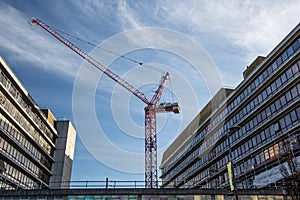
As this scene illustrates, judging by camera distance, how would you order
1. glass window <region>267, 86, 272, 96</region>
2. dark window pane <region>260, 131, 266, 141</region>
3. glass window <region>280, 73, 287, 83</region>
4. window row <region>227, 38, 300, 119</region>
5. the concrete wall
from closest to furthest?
window row <region>227, 38, 300, 119</region>
glass window <region>280, 73, 287, 83</region>
glass window <region>267, 86, 272, 96</region>
dark window pane <region>260, 131, 266, 141</region>
the concrete wall

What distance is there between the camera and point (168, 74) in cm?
11394

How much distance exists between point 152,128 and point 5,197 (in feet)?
228

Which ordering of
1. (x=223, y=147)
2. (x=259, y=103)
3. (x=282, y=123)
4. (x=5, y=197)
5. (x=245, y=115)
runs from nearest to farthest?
(x=5, y=197)
(x=282, y=123)
(x=259, y=103)
(x=245, y=115)
(x=223, y=147)

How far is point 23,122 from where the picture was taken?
64.5 metres

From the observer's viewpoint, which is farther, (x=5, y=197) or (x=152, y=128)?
(x=152, y=128)

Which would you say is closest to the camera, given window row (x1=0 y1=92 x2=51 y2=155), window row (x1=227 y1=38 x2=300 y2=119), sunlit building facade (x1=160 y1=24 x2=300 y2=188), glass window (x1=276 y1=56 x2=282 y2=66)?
sunlit building facade (x1=160 y1=24 x2=300 y2=188)

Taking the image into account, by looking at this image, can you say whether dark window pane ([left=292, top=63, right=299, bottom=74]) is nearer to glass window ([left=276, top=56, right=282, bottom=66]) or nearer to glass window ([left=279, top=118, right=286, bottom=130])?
glass window ([left=276, top=56, right=282, bottom=66])

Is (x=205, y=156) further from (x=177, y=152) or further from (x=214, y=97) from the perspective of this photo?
(x=177, y=152)

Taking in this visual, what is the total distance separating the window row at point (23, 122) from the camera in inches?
2235

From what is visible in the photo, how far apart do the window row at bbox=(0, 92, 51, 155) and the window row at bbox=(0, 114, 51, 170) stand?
6.10ft

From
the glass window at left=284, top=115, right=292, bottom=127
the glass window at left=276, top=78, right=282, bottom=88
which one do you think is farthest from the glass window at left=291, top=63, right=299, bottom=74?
the glass window at left=284, top=115, right=292, bottom=127

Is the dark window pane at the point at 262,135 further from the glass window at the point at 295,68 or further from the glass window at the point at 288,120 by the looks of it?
the glass window at the point at 295,68

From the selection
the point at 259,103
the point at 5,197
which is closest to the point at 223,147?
the point at 259,103

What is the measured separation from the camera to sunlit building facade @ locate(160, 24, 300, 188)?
1859 inches
